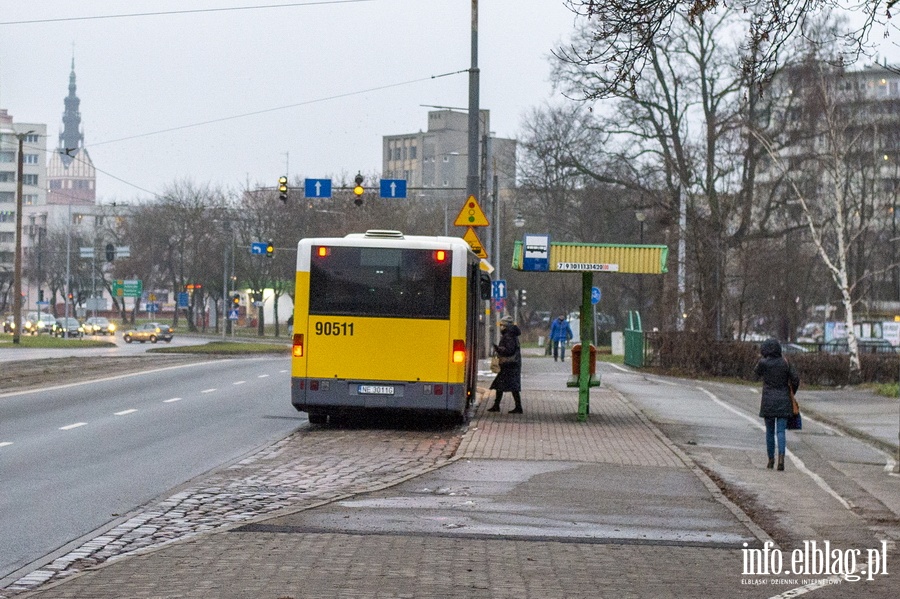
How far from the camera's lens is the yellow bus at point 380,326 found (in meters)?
18.4

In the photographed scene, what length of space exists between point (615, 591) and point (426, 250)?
37.6ft

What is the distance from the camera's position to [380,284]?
61.3 ft

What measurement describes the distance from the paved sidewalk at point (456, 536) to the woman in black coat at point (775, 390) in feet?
3.77

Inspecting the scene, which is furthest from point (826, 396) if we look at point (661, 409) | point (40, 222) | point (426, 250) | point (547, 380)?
point (40, 222)

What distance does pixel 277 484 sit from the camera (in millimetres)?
12320

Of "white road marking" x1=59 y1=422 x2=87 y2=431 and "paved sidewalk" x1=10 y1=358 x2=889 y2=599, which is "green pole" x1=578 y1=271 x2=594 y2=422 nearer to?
"paved sidewalk" x1=10 y1=358 x2=889 y2=599

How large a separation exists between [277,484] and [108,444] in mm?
4282

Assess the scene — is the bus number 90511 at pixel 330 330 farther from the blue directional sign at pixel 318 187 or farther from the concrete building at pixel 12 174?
the concrete building at pixel 12 174

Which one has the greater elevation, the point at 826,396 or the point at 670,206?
the point at 670,206

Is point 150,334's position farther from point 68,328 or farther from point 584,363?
point 584,363

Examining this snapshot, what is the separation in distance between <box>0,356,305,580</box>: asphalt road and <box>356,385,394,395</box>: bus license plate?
3.76ft

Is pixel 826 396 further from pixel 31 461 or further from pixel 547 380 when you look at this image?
pixel 31 461

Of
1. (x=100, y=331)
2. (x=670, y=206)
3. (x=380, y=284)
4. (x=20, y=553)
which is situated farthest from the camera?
(x=100, y=331)

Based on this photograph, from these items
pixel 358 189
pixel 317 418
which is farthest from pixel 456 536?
pixel 358 189
